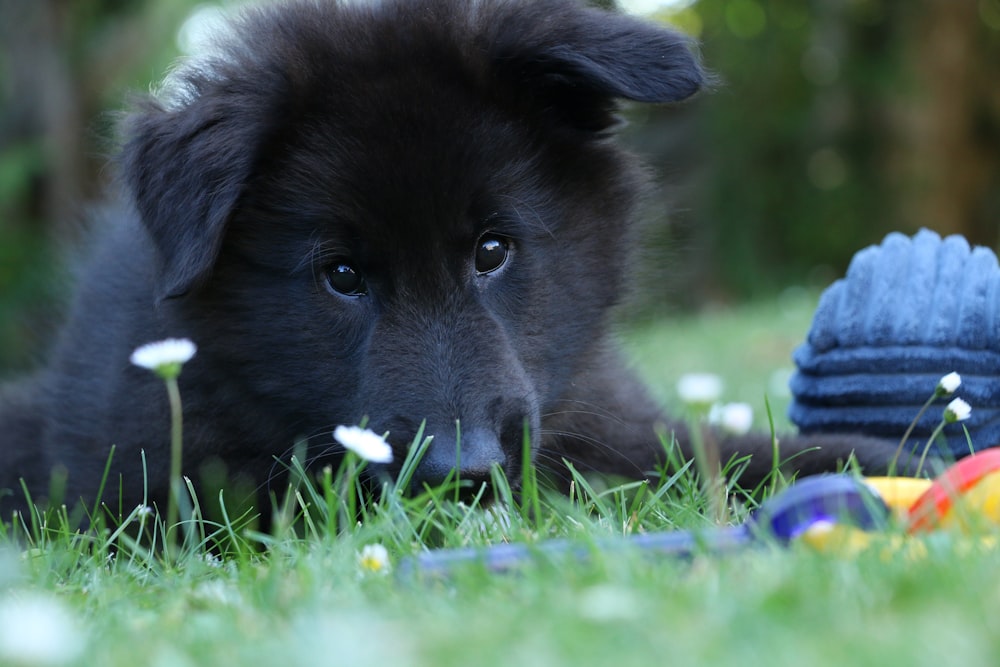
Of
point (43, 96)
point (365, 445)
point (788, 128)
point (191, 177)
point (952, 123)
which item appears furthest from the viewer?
point (788, 128)

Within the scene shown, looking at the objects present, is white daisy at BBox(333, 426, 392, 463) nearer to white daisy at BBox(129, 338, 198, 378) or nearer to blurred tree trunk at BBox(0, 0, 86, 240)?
white daisy at BBox(129, 338, 198, 378)

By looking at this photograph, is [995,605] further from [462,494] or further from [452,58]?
[452,58]

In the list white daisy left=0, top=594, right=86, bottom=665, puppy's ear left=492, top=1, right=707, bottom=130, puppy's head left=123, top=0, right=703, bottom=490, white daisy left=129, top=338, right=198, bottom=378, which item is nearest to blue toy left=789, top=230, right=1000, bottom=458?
puppy's head left=123, top=0, right=703, bottom=490

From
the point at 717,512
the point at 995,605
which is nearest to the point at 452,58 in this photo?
the point at 717,512

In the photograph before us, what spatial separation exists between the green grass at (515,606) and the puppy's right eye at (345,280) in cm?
67

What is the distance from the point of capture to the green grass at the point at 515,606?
45.6 inches

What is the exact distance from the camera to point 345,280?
251 centimetres

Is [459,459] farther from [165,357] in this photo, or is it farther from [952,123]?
[952,123]

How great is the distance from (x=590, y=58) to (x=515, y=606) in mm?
1528

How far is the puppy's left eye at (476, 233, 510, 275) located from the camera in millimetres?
2561

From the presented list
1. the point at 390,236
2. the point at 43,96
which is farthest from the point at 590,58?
the point at 43,96

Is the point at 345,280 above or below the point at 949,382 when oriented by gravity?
above

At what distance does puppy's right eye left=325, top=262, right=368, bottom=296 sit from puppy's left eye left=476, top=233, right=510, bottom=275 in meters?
0.27

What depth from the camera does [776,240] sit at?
39.2 ft
